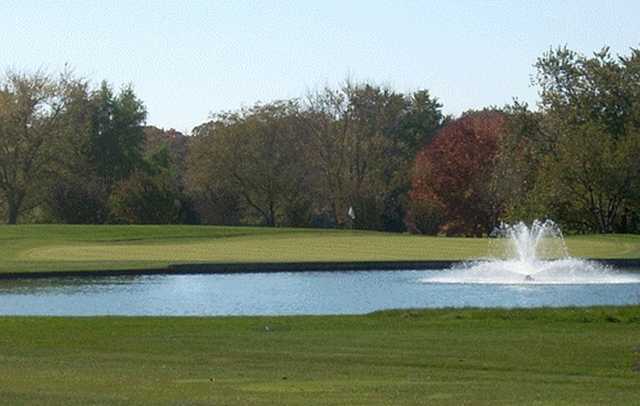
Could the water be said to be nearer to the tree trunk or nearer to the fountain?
the fountain

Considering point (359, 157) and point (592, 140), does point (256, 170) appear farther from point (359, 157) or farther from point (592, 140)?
point (592, 140)

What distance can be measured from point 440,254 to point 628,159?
18.0m

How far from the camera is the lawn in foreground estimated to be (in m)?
12.6

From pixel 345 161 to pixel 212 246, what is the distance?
3171 centimetres

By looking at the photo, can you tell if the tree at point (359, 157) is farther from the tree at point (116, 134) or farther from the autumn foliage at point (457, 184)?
the tree at point (116, 134)

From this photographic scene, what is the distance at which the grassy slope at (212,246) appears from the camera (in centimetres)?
4300

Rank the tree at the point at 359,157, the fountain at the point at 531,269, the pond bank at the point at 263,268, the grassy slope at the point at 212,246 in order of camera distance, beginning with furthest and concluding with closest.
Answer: the tree at the point at 359,157
the grassy slope at the point at 212,246
the pond bank at the point at 263,268
the fountain at the point at 531,269

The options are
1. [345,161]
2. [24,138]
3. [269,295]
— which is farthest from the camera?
[345,161]

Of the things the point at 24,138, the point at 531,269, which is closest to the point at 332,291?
the point at 531,269

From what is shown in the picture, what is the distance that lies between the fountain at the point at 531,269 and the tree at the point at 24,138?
31777 millimetres

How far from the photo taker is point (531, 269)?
39250 mm

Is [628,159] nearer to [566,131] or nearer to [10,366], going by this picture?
[566,131]

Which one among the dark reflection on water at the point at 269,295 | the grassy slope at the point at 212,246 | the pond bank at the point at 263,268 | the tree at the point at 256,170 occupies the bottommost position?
the dark reflection on water at the point at 269,295

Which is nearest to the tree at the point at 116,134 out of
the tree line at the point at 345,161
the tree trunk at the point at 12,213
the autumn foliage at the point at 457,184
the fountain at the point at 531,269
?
the tree line at the point at 345,161
